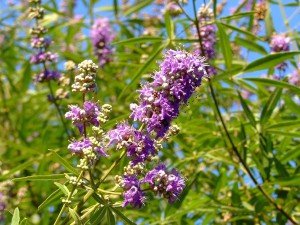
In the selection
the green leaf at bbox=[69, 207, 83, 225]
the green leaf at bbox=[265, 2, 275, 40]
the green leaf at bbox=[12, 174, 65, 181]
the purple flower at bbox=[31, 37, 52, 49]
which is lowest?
the green leaf at bbox=[69, 207, 83, 225]

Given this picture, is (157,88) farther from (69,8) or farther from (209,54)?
(69,8)

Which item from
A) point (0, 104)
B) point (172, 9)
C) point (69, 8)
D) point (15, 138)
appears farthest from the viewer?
point (69, 8)

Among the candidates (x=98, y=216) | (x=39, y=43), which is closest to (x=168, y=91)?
(x=98, y=216)

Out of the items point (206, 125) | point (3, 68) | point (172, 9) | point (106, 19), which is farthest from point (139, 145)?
point (3, 68)

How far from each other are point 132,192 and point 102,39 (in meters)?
2.48

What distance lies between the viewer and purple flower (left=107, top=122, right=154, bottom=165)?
195 cm

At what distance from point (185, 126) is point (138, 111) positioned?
143cm

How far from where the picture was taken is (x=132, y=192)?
1916 millimetres

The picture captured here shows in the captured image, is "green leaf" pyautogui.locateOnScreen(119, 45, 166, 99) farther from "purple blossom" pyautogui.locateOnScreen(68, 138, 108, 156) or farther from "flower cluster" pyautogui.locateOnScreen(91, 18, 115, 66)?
"purple blossom" pyautogui.locateOnScreen(68, 138, 108, 156)

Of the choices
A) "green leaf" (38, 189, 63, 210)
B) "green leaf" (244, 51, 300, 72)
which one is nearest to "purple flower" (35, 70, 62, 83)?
"green leaf" (244, 51, 300, 72)

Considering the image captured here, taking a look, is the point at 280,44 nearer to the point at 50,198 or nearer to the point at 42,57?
the point at 42,57

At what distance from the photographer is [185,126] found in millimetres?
3398

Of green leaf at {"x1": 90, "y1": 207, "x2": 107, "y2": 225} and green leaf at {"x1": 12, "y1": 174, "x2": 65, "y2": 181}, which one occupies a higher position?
green leaf at {"x1": 12, "y1": 174, "x2": 65, "y2": 181}

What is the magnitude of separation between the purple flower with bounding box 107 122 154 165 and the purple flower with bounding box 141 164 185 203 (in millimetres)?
66
